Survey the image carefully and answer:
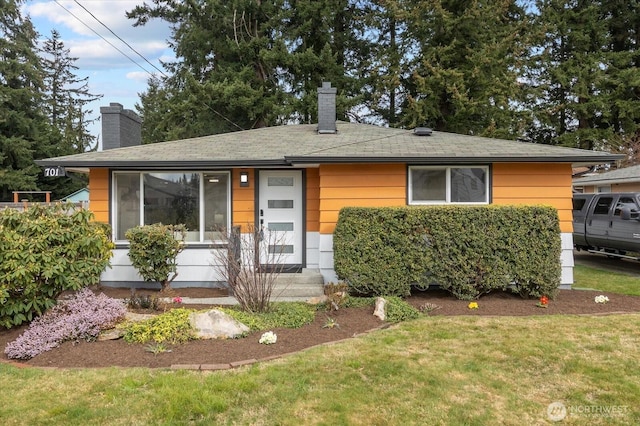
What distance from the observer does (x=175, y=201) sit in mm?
8016

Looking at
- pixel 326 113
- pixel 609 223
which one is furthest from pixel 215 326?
pixel 609 223

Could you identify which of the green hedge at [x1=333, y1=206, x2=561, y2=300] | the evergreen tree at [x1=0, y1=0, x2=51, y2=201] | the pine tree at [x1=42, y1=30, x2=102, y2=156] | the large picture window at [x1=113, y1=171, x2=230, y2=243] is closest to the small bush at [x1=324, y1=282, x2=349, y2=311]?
the green hedge at [x1=333, y1=206, x2=561, y2=300]

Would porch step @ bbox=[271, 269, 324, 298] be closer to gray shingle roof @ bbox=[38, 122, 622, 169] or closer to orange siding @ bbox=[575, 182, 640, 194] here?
gray shingle roof @ bbox=[38, 122, 622, 169]

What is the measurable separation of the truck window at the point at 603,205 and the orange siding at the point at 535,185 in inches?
Answer: 169

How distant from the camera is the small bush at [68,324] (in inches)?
177

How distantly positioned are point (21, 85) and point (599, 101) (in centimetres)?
3404

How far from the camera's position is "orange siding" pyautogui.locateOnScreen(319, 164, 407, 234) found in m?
7.49

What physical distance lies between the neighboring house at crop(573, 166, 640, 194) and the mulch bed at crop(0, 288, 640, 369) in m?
8.13

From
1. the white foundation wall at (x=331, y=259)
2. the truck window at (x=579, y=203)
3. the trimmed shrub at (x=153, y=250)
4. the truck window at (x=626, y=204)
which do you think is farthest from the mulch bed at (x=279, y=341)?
the truck window at (x=579, y=203)

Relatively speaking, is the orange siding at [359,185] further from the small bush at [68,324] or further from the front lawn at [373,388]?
the small bush at [68,324]

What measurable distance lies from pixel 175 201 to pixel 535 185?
6.71m

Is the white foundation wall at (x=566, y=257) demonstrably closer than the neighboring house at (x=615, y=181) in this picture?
Yes

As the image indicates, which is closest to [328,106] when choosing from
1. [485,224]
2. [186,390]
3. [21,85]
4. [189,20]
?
[485,224]

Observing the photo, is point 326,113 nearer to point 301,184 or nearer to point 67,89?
point 301,184
